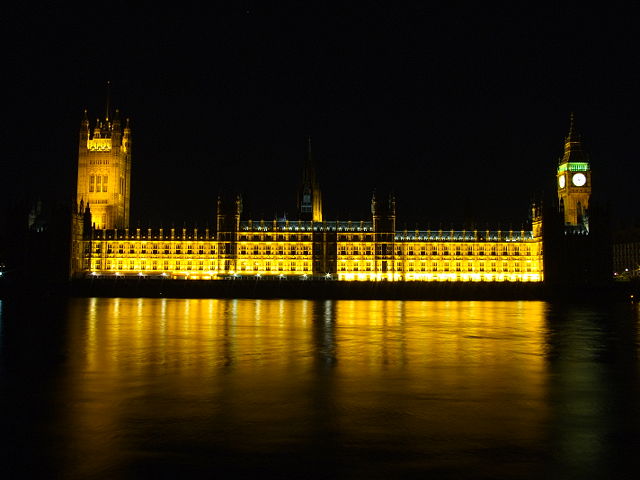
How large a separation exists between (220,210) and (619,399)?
8755 cm

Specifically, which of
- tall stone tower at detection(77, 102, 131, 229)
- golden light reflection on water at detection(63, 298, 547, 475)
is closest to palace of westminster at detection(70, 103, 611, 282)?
tall stone tower at detection(77, 102, 131, 229)

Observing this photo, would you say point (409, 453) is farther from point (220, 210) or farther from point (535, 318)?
point (220, 210)

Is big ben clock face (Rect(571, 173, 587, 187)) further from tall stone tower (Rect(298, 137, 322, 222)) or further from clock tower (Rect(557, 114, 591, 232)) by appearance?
tall stone tower (Rect(298, 137, 322, 222))

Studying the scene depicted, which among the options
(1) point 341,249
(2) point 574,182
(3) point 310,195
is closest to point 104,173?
(3) point 310,195

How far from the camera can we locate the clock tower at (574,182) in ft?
354

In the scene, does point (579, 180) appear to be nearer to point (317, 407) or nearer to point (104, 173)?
point (104, 173)

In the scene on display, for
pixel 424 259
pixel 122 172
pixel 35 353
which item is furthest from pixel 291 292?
pixel 35 353

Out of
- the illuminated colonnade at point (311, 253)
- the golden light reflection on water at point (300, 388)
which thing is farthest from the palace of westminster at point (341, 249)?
the golden light reflection on water at point (300, 388)

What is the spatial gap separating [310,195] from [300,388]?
302ft

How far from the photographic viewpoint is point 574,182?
10838cm

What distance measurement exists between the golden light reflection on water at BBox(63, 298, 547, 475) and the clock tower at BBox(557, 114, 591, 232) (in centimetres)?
7579

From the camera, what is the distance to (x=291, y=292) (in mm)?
89312

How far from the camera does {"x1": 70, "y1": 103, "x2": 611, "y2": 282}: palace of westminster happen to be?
101500 mm

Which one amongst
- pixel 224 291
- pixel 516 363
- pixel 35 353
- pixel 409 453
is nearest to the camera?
pixel 409 453
